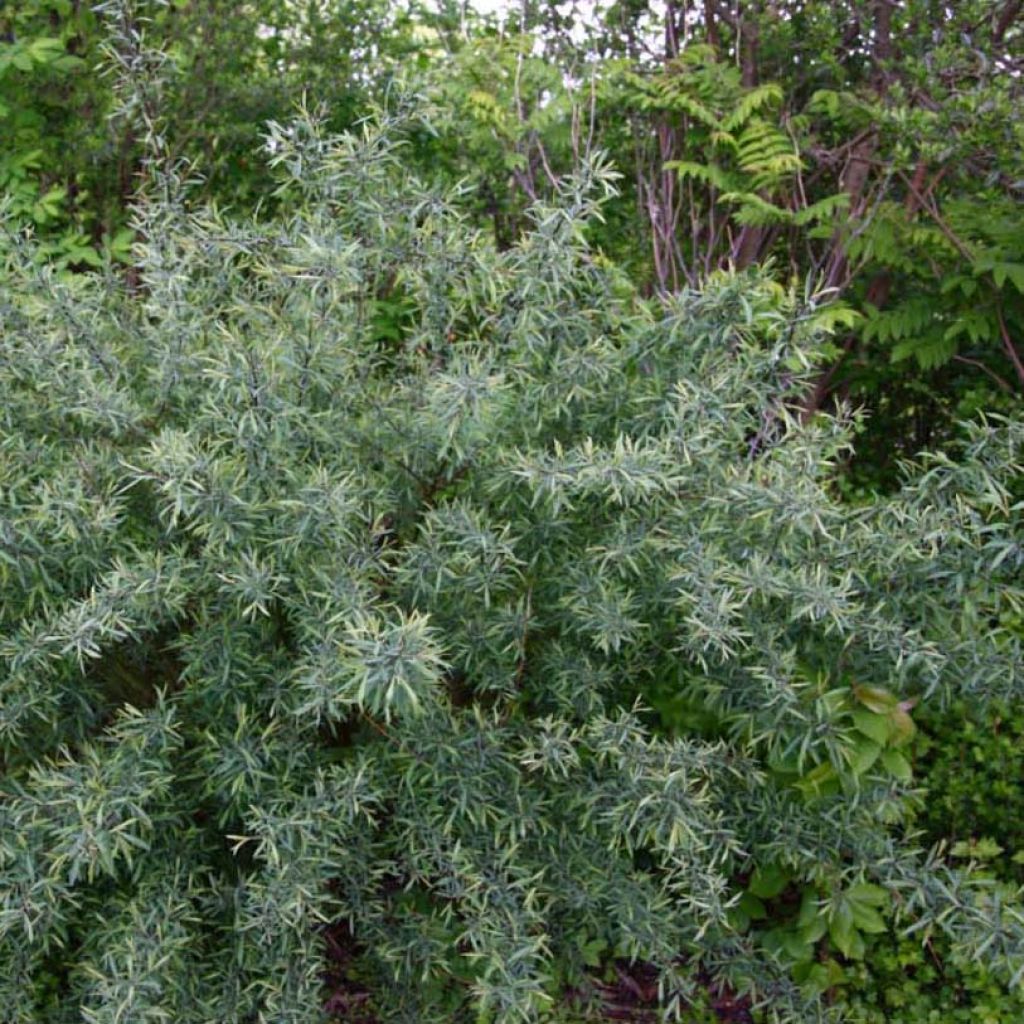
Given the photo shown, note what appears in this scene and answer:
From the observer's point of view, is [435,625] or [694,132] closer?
[435,625]

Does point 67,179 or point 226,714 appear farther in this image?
point 67,179

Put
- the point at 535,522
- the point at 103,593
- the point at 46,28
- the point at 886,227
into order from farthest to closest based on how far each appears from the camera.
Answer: the point at 46,28 → the point at 886,227 → the point at 535,522 → the point at 103,593

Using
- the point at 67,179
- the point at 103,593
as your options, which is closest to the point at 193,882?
the point at 103,593

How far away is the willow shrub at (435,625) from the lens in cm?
240

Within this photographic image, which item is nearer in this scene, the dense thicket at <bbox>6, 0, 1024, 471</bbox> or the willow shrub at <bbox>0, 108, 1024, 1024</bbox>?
the willow shrub at <bbox>0, 108, 1024, 1024</bbox>

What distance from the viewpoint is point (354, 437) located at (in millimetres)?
2729

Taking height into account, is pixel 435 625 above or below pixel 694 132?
below

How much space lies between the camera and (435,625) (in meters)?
2.62

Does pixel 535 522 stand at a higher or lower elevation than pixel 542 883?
higher

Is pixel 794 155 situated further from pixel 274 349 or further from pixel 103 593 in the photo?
pixel 103 593

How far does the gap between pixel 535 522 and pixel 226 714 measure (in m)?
0.75

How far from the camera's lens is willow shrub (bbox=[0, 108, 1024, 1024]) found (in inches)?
94.5

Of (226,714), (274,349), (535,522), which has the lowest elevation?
(226,714)

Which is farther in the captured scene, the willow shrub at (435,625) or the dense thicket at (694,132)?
the dense thicket at (694,132)
